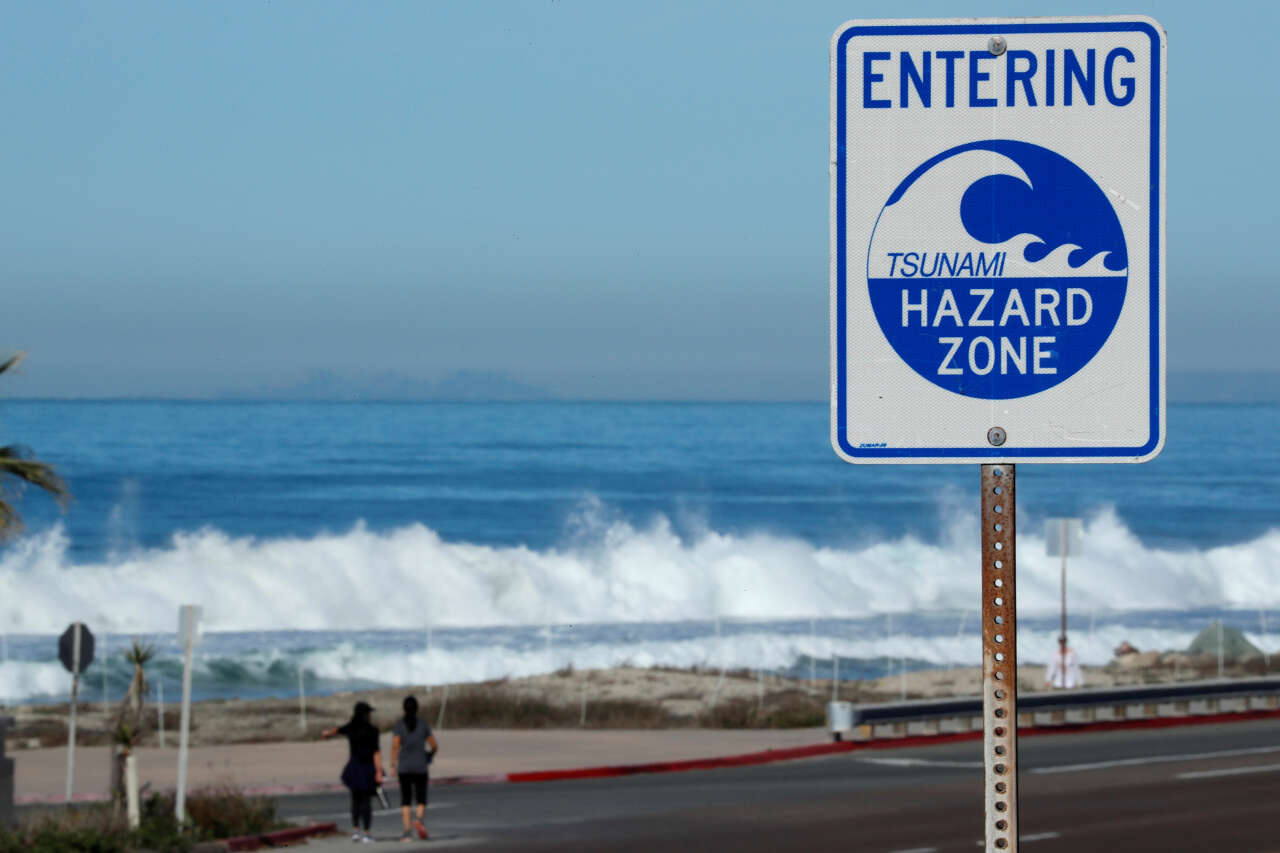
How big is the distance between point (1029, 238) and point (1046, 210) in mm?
Result: 55

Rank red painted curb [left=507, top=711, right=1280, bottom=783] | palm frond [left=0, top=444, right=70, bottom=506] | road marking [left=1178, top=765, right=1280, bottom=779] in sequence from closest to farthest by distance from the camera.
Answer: palm frond [left=0, top=444, right=70, bottom=506], road marking [left=1178, top=765, right=1280, bottom=779], red painted curb [left=507, top=711, right=1280, bottom=783]

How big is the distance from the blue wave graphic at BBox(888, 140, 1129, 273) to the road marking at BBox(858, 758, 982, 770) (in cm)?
2089

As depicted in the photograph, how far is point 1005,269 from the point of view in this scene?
3.19m

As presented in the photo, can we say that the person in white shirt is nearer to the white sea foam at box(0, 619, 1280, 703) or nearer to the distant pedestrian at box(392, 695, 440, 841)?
the white sea foam at box(0, 619, 1280, 703)

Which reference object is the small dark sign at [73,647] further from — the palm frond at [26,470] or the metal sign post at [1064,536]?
the metal sign post at [1064,536]

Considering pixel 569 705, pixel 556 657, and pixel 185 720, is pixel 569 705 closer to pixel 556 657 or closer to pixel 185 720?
pixel 185 720

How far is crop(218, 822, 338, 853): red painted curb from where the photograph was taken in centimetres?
1692

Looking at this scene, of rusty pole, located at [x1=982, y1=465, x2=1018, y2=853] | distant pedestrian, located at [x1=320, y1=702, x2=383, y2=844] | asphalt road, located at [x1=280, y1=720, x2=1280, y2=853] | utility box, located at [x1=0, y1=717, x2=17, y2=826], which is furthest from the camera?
distant pedestrian, located at [x1=320, y1=702, x2=383, y2=844]

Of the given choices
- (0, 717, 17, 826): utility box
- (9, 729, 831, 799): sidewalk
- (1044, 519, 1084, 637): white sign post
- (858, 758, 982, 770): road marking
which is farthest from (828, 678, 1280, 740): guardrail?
(0, 717, 17, 826): utility box

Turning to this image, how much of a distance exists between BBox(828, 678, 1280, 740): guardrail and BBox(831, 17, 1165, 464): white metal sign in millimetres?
22909

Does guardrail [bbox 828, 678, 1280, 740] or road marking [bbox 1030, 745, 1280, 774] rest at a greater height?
guardrail [bbox 828, 678, 1280, 740]

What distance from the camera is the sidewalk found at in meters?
22.0

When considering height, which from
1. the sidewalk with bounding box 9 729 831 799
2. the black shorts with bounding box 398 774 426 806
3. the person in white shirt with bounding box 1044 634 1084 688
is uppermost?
the person in white shirt with bounding box 1044 634 1084 688

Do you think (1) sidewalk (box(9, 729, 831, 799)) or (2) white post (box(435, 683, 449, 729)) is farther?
(2) white post (box(435, 683, 449, 729))
